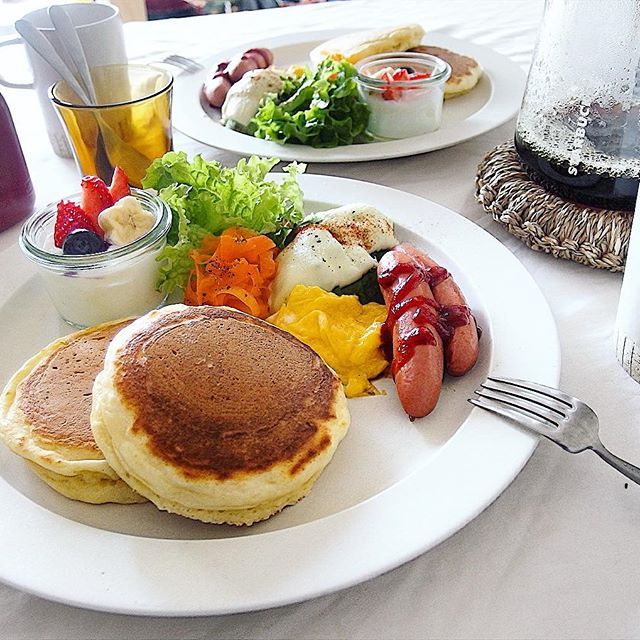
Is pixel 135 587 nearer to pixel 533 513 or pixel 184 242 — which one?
pixel 533 513

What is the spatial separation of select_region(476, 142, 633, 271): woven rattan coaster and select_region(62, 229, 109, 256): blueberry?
1016mm

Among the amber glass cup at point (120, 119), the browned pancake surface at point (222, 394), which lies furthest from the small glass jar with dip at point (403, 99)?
the browned pancake surface at point (222, 394)

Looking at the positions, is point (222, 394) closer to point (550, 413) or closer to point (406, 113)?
point (550, 413)

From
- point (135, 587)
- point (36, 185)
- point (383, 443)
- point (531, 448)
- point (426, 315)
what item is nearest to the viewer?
point (135, 587)

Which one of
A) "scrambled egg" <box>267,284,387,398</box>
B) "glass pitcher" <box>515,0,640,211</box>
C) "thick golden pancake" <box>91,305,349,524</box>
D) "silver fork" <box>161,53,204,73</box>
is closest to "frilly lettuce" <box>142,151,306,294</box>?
"scrambled egg" <box>267,284,387,398</box>

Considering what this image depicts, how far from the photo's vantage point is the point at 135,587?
1058 millimetres

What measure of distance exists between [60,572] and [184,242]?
3.05ft

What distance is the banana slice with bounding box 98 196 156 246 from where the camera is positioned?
1.73 meters

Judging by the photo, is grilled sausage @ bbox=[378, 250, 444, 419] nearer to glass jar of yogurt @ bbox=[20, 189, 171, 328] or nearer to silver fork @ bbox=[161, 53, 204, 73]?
glass jar of yogurt @ bbox=[20, 189, 171, 328]

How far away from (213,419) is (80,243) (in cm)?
68

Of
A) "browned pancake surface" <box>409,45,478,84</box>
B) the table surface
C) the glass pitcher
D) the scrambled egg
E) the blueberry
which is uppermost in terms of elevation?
the glass pitcher

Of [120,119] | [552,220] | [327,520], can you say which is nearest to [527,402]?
[327,520]

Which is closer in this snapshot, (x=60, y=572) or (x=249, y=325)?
(x=60, y=572)

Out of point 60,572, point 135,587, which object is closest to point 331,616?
point 135,587
